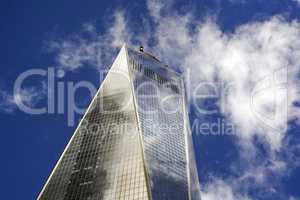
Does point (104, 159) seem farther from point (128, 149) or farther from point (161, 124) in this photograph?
point (161, 124)

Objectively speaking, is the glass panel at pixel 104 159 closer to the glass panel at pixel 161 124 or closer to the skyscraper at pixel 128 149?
the skyscraper at pixel 128 149

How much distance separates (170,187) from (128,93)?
1868 inches

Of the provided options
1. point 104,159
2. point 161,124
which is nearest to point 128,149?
point 104,159

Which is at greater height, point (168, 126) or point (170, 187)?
point (168, 126)

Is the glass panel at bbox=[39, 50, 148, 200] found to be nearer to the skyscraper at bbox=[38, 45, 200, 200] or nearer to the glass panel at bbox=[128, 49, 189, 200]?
the skyscraper at bbox=[38, 45, 200, 200]

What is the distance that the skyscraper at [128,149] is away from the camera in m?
104

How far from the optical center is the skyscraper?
103550mm

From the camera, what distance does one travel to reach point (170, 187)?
10262 cm

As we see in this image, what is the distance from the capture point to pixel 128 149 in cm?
11462

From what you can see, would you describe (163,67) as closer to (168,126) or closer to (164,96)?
(164,96)

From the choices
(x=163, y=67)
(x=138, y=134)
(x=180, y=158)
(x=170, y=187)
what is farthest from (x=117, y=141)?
(x=163, y=67)

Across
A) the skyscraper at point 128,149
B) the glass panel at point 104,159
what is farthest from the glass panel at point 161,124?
the glass panel at point 104,159

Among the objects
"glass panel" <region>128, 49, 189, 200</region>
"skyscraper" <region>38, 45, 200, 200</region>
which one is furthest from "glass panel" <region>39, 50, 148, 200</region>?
"glass panel" <region>128, 49, 189, 200</region>

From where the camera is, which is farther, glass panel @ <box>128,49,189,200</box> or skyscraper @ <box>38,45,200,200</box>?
glass panel @ <box>128,49,189,200</box>
